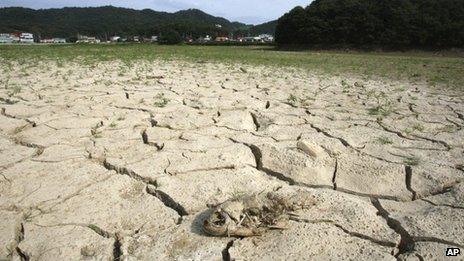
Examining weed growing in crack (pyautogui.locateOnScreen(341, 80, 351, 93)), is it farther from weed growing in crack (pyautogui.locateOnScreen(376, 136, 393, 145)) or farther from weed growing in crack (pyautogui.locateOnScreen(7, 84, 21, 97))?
weed growing in crack (pyautogui.locateOnScreen(7, 84, 21, 97))

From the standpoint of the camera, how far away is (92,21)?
9144cm

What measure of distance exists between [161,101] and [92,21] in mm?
97050

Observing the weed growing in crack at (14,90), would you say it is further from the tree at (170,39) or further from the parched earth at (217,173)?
the tree at (170,39)

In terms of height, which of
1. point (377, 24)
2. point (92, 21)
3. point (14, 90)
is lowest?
point (14, 90)

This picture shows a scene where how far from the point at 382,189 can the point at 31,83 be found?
483cm

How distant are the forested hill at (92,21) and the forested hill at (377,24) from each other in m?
34.9

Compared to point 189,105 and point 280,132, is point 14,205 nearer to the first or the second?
point 280,132

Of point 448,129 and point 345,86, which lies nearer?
point 448,129

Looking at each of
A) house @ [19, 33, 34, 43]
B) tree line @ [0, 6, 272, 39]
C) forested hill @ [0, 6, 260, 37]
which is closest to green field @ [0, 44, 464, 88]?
tree line @ [0, 6, 272, 39]

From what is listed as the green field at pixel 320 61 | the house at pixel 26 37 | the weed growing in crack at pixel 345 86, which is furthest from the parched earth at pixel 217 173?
the house at pixel 26 37

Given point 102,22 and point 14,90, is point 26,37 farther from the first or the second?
point 14,90

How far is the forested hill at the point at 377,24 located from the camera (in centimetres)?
2302

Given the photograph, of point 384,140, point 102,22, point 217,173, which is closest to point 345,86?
point 384,140

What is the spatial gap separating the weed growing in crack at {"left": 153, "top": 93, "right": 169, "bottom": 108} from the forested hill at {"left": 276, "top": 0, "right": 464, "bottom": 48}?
22555 mm
